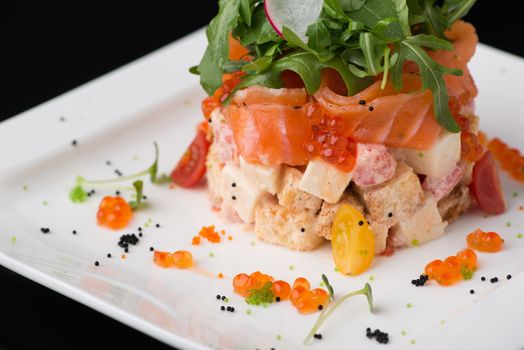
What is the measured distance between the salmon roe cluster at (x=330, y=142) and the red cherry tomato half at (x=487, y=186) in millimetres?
1023

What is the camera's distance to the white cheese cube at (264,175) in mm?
6172

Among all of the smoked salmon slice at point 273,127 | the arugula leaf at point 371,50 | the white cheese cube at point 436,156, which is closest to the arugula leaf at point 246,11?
the smoked salmon slice at point 273,127

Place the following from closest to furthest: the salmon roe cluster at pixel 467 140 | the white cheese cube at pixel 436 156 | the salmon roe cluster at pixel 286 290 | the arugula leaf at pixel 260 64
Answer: the salmon roe cluster at pixel 286 290 < the arugula leaf at pixel 260 64 < the white cheese cube at pixel 436 156 < the salmon roe cluster at pixel 467 140

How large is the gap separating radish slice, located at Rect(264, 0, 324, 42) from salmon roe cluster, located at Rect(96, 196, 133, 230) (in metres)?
1.69

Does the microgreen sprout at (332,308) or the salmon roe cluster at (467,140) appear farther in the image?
the salmon roe cluster at (467,140)

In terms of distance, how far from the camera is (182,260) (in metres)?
6.25

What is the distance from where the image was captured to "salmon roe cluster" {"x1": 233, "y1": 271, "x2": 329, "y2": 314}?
19.0 feet

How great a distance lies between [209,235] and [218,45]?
1237 mm

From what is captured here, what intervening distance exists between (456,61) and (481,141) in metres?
0.74

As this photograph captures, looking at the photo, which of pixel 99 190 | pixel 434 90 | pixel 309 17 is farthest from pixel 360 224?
pixel 99 190

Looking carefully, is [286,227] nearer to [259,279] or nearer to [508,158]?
[259,279]

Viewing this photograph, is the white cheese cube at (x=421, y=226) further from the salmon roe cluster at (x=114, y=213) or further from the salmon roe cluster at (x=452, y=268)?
the salmon roe cluster at (x=114, y=213)

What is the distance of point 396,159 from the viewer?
20.4ft

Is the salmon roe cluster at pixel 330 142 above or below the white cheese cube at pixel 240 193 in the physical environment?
above
